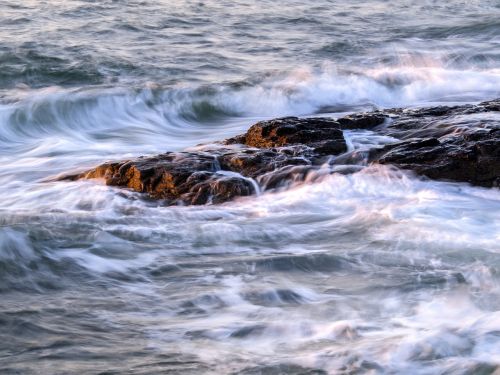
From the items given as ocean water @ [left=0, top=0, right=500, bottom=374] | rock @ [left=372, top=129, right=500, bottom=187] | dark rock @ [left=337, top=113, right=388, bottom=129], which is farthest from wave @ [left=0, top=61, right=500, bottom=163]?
rock @ [left=372, top=129, right=500, bottom=187]

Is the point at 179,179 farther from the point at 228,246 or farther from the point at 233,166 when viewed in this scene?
the point at 228,246

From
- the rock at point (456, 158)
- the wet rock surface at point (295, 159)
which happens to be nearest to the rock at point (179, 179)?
the wet rock surface at point (295, 159)

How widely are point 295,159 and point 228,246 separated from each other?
1.51m

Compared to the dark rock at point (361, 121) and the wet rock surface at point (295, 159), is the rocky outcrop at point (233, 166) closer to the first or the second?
the wet rock surface at point (295, 159)

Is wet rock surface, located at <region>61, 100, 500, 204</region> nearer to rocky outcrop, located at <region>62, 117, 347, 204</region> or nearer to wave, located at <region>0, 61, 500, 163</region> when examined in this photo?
rocky outcrop, located at <region>62, 117, 347, 204</region>

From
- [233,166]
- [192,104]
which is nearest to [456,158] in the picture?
[233,166]

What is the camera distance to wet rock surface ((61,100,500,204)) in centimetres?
662

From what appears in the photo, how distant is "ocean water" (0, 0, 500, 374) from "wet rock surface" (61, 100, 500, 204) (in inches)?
5.7

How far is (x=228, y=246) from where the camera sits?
226 inches

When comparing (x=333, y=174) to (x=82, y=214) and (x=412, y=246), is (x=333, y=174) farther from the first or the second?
(x=82, y=214)

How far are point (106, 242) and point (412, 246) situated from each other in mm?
1995

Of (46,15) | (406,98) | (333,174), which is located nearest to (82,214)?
(333,174)

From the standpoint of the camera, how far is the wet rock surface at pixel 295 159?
662 centimetres

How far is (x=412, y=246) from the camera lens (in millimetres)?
5527
